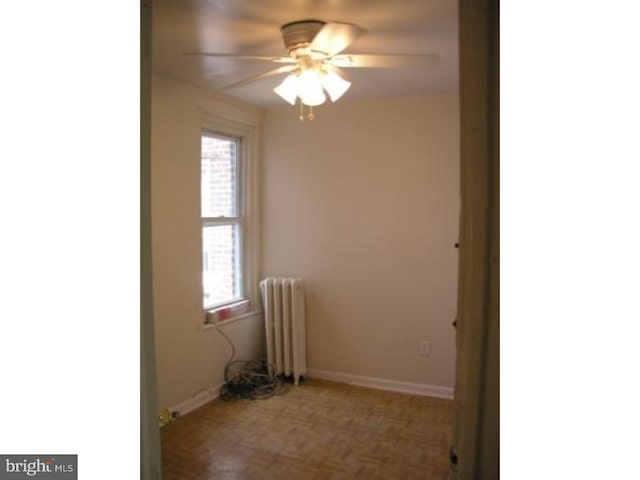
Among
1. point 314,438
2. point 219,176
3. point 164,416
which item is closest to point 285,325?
point 314,438

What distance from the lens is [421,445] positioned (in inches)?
119

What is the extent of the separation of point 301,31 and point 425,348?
2.77 meters

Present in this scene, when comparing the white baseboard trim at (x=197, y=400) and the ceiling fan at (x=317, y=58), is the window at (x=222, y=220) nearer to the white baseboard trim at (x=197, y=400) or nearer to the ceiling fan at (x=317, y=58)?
the white baseboard trim at (x=197, y=400)

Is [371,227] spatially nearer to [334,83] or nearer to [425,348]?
[425,348]

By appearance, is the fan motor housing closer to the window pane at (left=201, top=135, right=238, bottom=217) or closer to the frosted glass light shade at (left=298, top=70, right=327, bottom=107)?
the frosted glass light shade at (left=298, top=70, right=327, bottom=107)

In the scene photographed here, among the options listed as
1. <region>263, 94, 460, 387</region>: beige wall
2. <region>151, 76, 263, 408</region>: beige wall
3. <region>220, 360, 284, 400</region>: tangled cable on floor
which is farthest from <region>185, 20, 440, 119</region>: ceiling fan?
<region>220, 360, 284, 400</region>: tangled cable on floor

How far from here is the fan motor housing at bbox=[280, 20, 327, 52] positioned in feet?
7.18

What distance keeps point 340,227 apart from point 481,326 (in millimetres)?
2709

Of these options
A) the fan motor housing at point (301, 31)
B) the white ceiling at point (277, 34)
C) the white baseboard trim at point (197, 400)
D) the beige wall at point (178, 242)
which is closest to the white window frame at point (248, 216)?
the beige wall at point (178, 242)

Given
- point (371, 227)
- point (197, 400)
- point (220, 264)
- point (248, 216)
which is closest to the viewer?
point (197, 400)

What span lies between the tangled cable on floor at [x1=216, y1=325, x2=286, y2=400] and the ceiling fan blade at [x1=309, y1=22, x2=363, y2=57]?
2527 millimetres

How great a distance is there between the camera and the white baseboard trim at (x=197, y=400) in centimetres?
346

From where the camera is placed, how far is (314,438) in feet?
10.2
